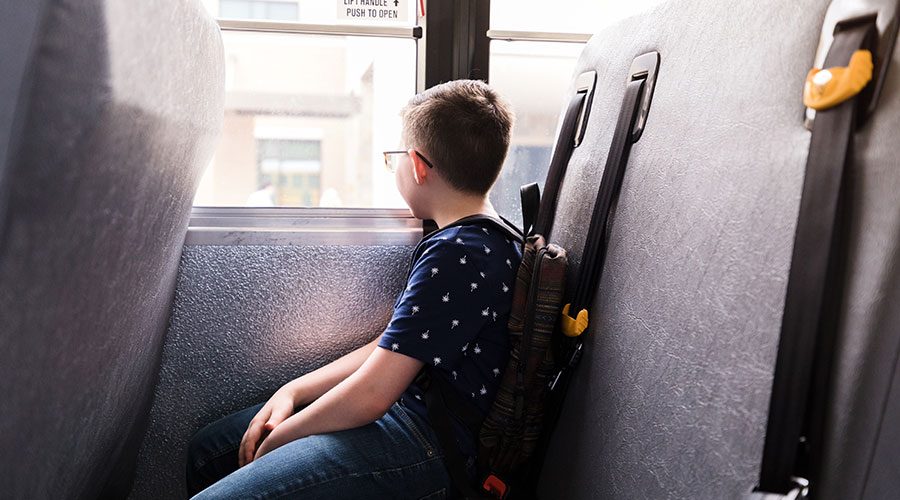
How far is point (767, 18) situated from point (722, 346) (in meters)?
0.39

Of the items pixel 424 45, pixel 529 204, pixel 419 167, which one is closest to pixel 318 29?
pixel 424 45

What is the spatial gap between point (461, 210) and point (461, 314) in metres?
0.29

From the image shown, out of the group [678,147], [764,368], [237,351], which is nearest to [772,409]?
[764,368]

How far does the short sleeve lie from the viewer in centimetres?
129

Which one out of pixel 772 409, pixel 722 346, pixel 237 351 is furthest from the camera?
pixel 237 351

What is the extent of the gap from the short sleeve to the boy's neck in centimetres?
19

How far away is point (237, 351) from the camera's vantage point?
5.87 ft

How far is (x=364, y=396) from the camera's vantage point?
131 cm

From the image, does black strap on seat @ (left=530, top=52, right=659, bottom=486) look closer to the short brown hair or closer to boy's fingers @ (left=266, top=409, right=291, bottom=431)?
the short brown hair

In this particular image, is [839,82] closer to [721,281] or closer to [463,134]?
[721,281]

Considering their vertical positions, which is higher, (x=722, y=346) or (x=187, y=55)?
(x=187, y=55)

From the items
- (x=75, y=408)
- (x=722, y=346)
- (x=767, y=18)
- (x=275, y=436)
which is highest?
(x=767, y=18)

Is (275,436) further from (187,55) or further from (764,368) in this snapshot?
(764,368)

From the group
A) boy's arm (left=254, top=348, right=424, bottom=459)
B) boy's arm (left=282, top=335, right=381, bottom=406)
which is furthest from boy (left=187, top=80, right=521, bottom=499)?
boy's arm (left=282, top=335, right=381, bottom=406)
